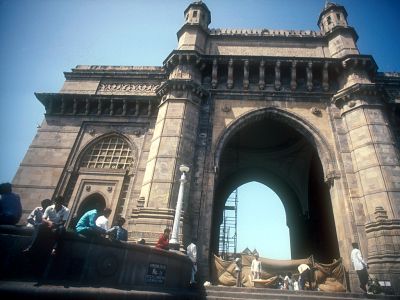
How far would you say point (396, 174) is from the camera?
9.47 metres

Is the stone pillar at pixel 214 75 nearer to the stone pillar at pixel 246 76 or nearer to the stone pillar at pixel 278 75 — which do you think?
the stone pillar at pixel 246 76

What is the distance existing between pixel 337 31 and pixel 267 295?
13358 mm

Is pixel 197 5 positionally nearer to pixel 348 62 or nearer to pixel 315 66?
pixel 315 66

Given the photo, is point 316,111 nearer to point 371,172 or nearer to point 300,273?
point 371,172

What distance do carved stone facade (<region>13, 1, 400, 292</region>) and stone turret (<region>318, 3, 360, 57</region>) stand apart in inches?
2.6

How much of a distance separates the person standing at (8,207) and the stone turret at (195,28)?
10850 millimetres

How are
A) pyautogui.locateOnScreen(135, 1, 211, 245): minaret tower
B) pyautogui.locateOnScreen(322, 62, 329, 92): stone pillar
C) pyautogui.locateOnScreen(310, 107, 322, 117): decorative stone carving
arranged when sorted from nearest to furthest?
pyautogui.locateOnScreen(135, 1, 211, 245): minaret tower < pyautogui.locateOnScreen(310, 107, 322, 117): decorative stone carving < pyautogui.locateOnScreen(322, 62, 329, 92): stone pillar

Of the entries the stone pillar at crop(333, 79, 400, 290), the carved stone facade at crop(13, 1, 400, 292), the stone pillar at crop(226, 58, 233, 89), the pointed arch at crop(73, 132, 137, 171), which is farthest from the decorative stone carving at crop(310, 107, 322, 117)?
the pointed arch at crop(73, 132, 137, 171)

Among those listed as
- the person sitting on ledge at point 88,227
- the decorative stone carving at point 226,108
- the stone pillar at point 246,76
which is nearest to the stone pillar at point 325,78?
the stone pillar at point 246,76

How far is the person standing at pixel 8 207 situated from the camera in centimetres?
470

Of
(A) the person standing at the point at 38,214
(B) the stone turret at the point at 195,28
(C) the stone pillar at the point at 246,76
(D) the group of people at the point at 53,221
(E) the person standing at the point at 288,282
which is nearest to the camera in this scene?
(D) the group of people at the point at 53,221

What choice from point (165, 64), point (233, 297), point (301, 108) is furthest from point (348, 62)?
point (233, 297)

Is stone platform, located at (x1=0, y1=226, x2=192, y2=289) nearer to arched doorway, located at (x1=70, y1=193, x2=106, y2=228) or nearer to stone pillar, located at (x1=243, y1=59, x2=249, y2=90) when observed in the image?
arched doorway, located at (x1=70, y1=193, x2=106, y2=228)

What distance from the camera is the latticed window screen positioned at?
12523mm
